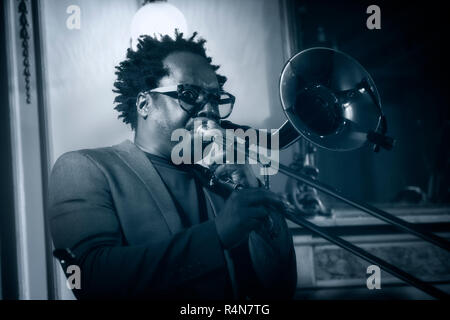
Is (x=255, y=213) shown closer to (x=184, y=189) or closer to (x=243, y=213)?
(x=243, y=213)

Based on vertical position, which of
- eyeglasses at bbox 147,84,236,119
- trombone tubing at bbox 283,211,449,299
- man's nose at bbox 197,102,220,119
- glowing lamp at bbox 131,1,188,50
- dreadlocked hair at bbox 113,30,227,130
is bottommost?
trombone tubing at bbox 283,211,449,299

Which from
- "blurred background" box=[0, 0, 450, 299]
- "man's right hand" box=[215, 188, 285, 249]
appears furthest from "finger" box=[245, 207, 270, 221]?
"blurred background" box=[0, 0, 450, 299]

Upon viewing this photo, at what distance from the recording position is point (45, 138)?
1770mm

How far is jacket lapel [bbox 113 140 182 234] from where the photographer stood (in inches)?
50.8

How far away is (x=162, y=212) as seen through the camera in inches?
50.8

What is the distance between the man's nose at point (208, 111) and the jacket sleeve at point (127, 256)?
1.53ft

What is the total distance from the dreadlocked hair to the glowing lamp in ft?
0.26

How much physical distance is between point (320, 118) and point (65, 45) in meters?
1.42

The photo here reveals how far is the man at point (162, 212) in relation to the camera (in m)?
1.13

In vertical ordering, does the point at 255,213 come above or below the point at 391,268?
above

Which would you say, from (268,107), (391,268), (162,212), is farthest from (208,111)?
(391,268)

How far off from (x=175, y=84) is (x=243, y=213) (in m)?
0.65

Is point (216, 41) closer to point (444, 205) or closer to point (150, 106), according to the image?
point (150, 106)

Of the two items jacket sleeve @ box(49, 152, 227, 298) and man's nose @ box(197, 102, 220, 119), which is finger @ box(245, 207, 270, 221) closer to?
jacket sleeve @ box(49, 152, 227, 298)
